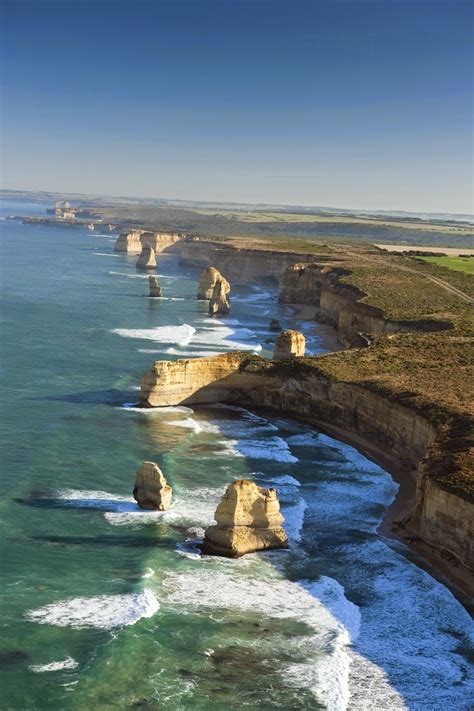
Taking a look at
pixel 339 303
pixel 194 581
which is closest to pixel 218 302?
pixel 339 303

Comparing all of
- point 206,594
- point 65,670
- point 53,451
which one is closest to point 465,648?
point 206,594

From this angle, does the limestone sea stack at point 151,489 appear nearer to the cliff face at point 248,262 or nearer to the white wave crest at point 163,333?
the white wave crest at point 163,333

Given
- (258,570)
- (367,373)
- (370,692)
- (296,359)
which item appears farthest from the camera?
(296,359)

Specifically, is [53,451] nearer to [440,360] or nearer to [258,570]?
[258,570]

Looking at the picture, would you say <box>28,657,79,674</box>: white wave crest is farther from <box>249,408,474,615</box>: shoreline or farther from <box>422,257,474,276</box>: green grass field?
<box>422,257,474,276</box>: green grass field

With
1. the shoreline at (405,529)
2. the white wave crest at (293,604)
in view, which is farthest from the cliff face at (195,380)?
the white wave crest at (293,604)
